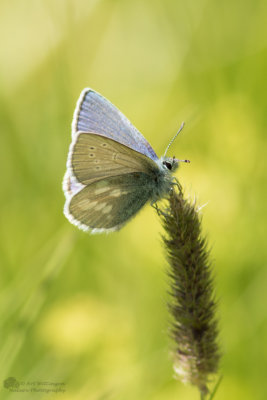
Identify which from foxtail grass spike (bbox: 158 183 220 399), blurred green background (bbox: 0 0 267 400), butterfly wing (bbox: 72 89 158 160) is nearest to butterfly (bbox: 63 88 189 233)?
butterfly wing (bbox: 72 89 158 160)

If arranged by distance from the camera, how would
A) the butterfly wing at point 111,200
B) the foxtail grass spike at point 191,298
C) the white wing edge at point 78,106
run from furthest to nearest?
the butterfly wing at point 111,200 → the white wing edge at point 78,106 → the foxtail grass spike at point 191,298

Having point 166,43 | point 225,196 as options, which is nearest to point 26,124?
point 166,43

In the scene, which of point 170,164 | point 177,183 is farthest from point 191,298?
point 170,164

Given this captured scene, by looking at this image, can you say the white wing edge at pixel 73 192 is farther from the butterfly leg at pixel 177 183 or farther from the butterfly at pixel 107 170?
the butterfly leg at pixel 177 183

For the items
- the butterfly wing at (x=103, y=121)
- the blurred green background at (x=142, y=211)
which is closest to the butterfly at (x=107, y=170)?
the butterfly wing at (x=103, y=121)

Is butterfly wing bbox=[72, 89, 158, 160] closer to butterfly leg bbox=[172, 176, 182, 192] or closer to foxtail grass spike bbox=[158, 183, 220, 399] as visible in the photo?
butterfly leg bbox=[172, 176, 182, 192]

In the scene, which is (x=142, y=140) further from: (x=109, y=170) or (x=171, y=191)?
(x=171, y=191)
